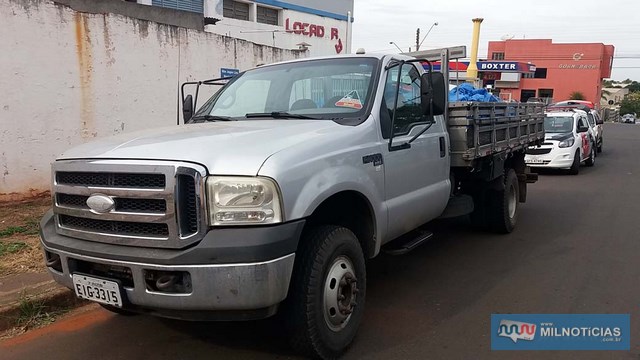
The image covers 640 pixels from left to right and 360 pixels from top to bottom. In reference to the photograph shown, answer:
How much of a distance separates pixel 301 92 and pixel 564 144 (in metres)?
10.7

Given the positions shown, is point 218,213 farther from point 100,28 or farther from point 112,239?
point 100,28

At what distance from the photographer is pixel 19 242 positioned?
17.8 feet

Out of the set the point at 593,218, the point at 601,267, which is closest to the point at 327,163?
the point at 601,267

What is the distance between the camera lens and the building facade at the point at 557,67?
176 ft

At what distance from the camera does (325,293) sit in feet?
10.2

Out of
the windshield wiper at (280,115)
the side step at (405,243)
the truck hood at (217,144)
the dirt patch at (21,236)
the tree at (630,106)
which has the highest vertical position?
the windshield wiper at (280,115)

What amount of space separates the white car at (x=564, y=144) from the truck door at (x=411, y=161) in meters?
8.60

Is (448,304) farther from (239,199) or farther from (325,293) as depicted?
(239,199)

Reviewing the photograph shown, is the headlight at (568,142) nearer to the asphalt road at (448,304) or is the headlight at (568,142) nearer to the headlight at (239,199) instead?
the asphalt road at (448,304)

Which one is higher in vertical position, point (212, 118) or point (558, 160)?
point (212, 118)

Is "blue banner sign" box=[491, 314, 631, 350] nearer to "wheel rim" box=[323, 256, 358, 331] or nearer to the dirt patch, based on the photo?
"wheel rim" box=[323, 256, 358, 331]

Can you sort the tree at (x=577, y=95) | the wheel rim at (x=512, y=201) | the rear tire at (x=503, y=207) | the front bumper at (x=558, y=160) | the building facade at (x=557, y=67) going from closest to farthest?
the rear tire at (x=503, y=207), the wheel rim at (x=512, y=201), the front bumper at (x=558, y=160), the tree at (x=577, y=95), the building facade at (x=557, y=67)

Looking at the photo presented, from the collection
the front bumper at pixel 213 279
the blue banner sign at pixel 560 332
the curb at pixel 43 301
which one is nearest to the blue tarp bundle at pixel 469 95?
the blue banner sign at pixel 560 332

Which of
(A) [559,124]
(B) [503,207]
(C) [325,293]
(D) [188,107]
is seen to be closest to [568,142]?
(A) [559,124]
